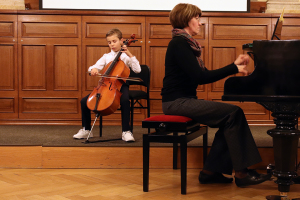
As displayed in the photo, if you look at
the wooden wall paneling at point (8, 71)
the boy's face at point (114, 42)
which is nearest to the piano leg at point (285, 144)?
the boy's face at point (114, 42)

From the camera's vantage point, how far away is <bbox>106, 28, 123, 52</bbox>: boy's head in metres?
3.11

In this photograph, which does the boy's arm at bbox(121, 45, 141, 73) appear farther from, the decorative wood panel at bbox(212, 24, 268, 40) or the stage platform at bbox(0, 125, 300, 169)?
the decorative wood panel at bbox(212, 24, 268, 40)

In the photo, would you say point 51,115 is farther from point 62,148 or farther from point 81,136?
point 62,148

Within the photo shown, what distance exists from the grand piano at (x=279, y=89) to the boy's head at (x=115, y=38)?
146 centimetres

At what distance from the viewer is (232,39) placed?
428 cm

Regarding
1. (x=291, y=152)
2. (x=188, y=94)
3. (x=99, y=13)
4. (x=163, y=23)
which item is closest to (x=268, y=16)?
(x=163, y=23)

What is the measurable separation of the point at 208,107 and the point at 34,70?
278 centimetres

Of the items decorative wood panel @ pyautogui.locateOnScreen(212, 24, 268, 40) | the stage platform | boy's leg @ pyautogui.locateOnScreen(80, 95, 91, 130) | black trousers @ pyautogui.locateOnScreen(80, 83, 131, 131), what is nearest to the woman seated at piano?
the stage platform

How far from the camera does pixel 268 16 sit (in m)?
4.25

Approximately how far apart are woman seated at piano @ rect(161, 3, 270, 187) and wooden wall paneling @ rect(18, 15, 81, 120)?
222 cm

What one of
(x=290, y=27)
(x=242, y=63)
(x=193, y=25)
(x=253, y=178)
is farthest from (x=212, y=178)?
(x=290, y=27)

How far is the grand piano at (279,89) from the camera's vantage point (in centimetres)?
179

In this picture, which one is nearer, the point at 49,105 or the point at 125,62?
the point at 125,62

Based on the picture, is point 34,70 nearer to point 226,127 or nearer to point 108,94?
point 108,94
